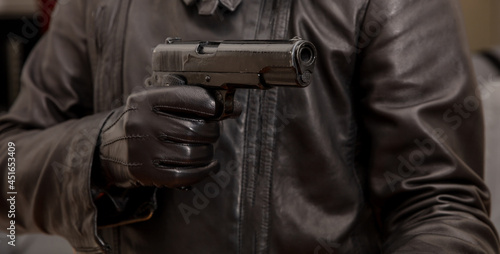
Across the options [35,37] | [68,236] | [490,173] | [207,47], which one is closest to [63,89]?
[68,236]

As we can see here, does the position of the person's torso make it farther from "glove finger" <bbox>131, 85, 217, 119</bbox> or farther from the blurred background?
the blurred background

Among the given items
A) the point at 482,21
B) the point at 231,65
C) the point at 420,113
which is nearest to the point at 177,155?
the point at 231,65

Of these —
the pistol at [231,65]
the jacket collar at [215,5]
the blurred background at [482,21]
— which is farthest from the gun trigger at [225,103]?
the blurred background at [482,21]

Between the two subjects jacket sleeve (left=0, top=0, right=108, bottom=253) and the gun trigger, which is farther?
jacket sleeve (left=0, top=0, right=108, bottom=253)

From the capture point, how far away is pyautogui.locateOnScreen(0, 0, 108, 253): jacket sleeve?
2.72 feet

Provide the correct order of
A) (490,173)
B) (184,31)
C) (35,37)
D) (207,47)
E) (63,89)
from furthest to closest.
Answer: (35,37) → (490,173) → (63,89) → (184,31) → (207,47)

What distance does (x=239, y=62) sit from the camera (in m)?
0.67

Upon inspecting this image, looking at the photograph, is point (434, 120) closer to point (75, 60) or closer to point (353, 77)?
point (353, 77)

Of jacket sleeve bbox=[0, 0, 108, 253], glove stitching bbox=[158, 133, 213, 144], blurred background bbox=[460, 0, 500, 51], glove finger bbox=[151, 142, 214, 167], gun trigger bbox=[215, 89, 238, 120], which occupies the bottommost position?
blurred background bbox=[460, 0, 500, 51]

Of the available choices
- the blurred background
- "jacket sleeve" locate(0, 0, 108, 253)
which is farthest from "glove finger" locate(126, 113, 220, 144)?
the blurred background

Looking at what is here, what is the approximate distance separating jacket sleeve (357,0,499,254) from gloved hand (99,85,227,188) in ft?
0.72

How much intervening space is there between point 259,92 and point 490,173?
132cm

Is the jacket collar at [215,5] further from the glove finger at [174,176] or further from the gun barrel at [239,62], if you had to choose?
the glove finger at [174,176]

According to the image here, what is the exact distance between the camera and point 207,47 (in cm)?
72
